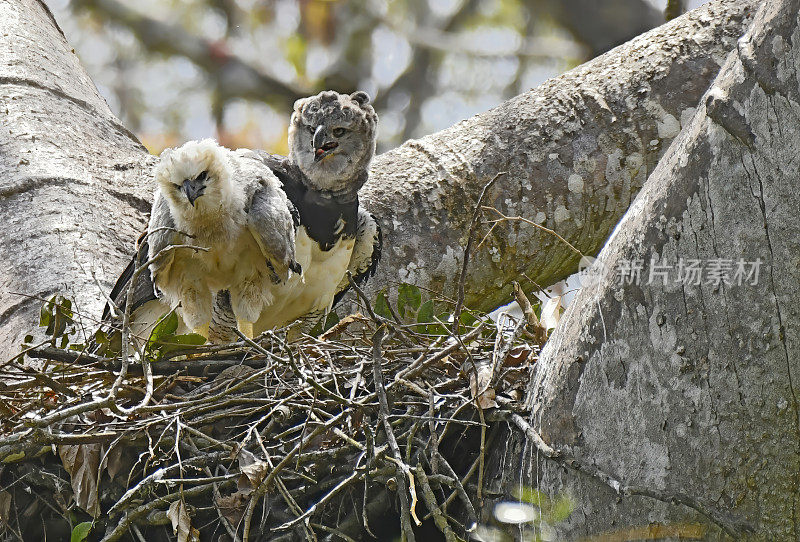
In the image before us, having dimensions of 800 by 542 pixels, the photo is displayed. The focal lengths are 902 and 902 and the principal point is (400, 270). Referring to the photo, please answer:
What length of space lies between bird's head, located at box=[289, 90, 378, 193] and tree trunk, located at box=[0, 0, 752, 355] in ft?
1.16

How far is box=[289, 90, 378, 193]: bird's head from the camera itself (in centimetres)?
403

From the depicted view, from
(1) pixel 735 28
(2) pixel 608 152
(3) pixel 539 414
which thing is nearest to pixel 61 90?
(2) pixel 608 152

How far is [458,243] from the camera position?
14.2 ft

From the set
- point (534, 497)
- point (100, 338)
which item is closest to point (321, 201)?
point (100, 338)

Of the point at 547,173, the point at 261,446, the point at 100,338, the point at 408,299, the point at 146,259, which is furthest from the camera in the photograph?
the point at 547,173

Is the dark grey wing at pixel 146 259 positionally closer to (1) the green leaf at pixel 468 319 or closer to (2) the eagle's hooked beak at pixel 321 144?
(2) the eagle's hooked beak at pixel 321 144

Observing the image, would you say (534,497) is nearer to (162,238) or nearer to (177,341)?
(177,341)

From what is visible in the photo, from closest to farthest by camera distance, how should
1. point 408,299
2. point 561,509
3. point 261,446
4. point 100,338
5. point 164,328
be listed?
point 561,509, point 261,446, point 100,338, point 164,328, point 408,299

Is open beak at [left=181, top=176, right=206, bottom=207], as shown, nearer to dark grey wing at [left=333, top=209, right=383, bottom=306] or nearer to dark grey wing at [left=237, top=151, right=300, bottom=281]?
dark grey wing at [left=237, top=151, right=300, bottom=281]

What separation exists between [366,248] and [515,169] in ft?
2.71

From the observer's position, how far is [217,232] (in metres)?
3.37

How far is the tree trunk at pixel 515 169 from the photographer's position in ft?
14.2

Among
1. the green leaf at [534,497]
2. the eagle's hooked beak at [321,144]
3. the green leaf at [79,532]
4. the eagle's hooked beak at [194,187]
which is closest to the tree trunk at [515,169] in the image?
the eagle's hooked beak at [321,144]

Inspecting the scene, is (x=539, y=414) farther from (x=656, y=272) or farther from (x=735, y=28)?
(x=735, y=28)
